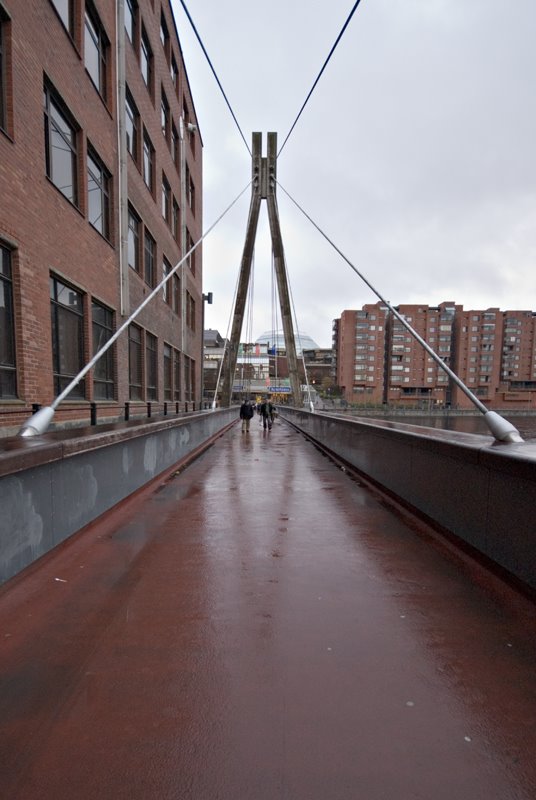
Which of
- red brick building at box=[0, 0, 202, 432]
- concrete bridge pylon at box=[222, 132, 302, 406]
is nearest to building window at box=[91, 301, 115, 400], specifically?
red brick building at box=[0, 0, 202, 432]

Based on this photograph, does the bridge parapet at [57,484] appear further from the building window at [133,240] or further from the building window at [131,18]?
the building window at [131,18]

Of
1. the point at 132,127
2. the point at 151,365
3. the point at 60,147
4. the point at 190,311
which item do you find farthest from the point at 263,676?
the point at 190,311

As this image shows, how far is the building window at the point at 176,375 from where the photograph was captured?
66.1ft

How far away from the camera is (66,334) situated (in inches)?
363

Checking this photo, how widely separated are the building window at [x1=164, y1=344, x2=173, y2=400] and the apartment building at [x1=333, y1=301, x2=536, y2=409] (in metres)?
74.9

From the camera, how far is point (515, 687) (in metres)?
1.96

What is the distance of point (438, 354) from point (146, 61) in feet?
303

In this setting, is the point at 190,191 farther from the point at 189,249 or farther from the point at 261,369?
the point at 261,369

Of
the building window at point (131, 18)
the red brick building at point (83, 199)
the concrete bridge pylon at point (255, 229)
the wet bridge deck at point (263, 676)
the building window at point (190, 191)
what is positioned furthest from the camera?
the concrete bridge pylon at point (255, 229)

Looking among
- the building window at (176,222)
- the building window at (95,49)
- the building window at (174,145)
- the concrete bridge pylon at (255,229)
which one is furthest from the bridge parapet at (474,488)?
the concrete bridge pylon at (255,229)

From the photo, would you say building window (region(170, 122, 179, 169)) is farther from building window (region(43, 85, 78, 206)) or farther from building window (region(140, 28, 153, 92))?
building window (region(43, 85, 78, 206))

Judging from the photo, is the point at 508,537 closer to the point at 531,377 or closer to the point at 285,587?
the point at 285,587

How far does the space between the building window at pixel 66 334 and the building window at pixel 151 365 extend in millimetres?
5338

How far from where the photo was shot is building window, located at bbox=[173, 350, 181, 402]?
2014 cm
